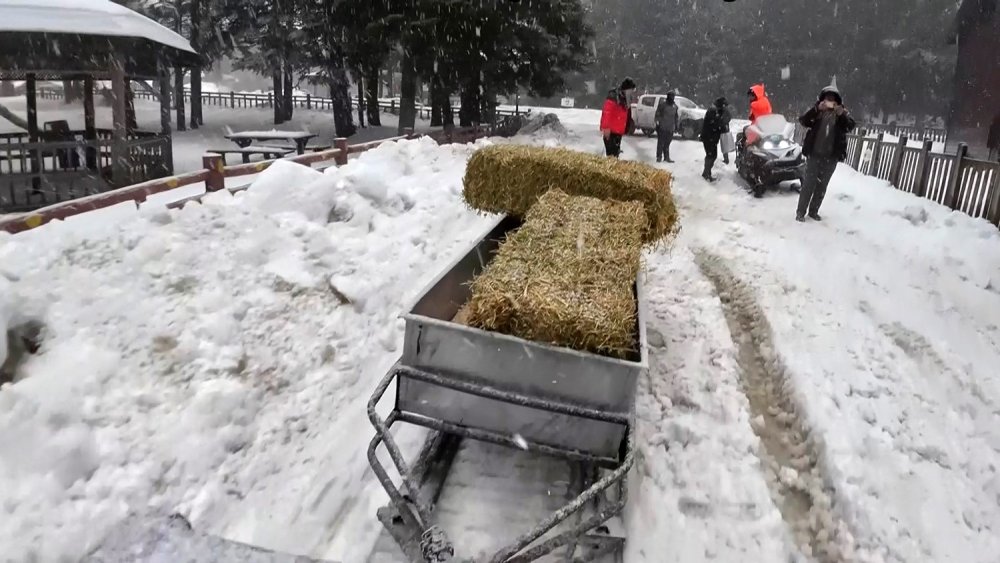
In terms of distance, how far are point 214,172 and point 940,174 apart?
37.7ft

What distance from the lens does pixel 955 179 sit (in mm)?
10812

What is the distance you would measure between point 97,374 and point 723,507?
430cm

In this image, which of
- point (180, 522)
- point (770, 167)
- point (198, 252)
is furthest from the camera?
point (770, 167)

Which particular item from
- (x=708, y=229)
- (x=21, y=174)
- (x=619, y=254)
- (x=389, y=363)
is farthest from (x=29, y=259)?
(x=708, y=229)

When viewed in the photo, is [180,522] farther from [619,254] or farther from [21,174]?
[21,174]

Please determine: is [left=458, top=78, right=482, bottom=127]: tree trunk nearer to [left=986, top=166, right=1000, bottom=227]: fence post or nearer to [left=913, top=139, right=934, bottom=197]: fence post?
[left=913, top=139, right=934, bottom=197]: fence post

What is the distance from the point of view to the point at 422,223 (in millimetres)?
9062

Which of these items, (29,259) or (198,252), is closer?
(29,259)

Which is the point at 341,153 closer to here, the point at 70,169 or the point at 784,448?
the point at 70,169

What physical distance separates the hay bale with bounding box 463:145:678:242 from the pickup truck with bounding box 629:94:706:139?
18721mm

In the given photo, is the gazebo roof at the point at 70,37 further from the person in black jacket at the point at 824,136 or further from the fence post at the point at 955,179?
the fence post at the point at 955,179

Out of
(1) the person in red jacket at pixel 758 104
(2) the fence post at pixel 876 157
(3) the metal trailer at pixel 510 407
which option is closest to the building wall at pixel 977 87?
(2) the fence post at pixel 876 157

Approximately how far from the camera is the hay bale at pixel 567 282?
3.62 m

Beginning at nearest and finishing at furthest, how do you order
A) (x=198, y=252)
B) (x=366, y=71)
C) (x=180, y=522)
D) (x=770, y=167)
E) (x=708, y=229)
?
(x=180, y=522), (x=198, y=252), (x=708, y=229), (x=770, y=167), (x=366, y=71)
